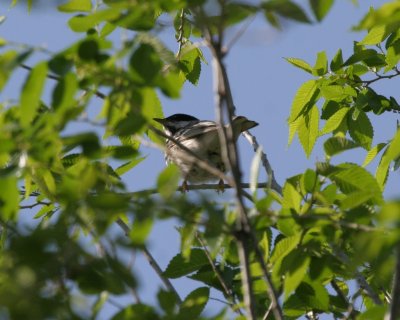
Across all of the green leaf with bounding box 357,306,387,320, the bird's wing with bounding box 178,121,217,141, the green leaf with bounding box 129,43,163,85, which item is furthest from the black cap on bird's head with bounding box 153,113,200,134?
the green leaf with bounding box 129,43,163,85

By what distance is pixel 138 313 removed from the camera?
11.2 feet

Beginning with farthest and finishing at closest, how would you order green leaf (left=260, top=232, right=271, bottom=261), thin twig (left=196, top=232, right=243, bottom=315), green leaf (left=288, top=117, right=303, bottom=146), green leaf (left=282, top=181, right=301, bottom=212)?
1. green leaf (left=288, top=117, right=303, bottom=146)
2. thin twig (left=196, top=232, right=243, bottom=315)
3. green leaf (left=260, top=232, right=271, bottom=261)
4. green leaf (left=282, top=181, right=301, bottom=212)

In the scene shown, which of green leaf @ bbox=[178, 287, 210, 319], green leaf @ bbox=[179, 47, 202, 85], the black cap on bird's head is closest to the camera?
green leaf @ bbox=[178, 287, 210, 319]

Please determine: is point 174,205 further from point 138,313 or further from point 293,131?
point 293,131

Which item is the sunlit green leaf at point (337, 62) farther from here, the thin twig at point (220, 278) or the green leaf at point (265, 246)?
the green leaf at point (265, 246)

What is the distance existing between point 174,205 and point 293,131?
10.8 feet

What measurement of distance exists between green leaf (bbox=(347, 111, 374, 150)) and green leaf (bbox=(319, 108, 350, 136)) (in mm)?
83

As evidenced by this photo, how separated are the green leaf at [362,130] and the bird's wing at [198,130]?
1512mm

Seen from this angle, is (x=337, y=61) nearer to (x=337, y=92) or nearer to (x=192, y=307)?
(x=337, y=92)

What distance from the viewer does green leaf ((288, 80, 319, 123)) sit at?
607 centimetres

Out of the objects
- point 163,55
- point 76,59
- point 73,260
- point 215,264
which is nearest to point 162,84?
point 163,55

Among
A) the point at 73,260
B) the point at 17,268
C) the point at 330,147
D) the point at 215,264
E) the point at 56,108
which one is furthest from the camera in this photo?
the point at 215,264

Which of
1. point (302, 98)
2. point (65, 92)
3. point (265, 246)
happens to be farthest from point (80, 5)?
point (302, 98)

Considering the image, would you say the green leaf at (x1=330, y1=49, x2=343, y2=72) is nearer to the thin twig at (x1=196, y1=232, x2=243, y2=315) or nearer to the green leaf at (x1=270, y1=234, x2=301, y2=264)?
the thin twig at (x1=196, y1=232, x2=243, y2=315)
